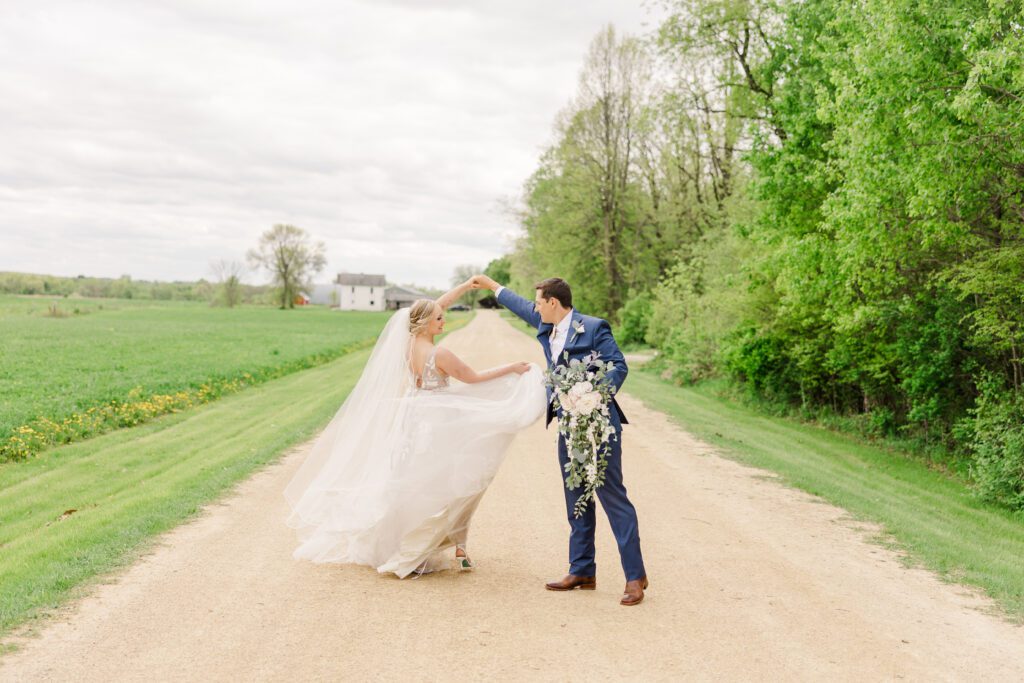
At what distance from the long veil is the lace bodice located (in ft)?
0.49

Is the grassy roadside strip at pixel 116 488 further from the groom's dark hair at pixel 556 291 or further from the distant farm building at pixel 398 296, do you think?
the distant farm building at pixel 398 296

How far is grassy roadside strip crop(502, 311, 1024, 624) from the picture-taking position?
25.3 ft

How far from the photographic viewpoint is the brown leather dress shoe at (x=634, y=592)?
6.09 m

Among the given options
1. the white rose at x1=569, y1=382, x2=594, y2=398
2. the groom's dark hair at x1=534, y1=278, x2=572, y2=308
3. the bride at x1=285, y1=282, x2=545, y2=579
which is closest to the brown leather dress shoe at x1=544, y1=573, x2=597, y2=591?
the bride at x1=285, y1=282, x2=545, y2=579

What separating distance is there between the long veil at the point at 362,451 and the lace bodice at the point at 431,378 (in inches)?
5.8

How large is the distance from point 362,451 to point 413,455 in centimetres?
66

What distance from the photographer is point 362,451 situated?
23.3ft

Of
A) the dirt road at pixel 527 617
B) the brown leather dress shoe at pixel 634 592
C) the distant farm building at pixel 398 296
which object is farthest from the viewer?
the distant farm building at pixel 398 296

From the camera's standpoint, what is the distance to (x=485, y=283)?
688 centimetres

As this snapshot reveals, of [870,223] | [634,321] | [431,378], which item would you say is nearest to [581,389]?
[431,378]

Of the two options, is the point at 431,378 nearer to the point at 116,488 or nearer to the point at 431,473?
the point at 431,473

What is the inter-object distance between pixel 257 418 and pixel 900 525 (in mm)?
12457

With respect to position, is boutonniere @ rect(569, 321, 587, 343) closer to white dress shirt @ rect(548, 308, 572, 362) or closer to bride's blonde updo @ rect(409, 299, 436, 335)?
white dress shirt @ rect(548, 308, 572, 362)

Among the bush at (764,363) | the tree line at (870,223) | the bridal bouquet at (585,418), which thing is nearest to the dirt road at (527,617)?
the bridal bouquet at (585,418)
